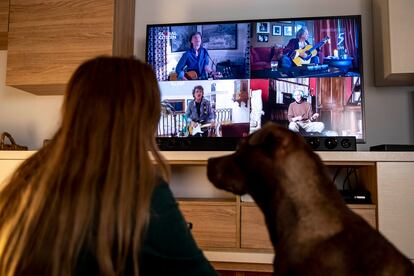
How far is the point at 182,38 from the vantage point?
2510 mm

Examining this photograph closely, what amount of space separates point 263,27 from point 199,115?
26.2 inches

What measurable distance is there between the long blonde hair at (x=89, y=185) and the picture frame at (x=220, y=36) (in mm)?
1619

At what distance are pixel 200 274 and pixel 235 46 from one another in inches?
A: 71.8

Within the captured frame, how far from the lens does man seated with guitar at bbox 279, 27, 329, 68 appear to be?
2348 millimetres

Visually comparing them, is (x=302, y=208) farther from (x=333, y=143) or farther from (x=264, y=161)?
(x=333, y=143)

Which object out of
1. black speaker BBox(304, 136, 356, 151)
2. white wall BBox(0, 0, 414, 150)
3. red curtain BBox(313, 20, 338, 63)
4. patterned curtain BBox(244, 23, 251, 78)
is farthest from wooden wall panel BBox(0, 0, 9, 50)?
black speaker BBox(304, 136, 356, 151)

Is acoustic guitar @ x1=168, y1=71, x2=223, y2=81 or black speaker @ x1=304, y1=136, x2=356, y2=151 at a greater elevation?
acoustic guitar @ x1=168, y1=71, x2=223, y2=81

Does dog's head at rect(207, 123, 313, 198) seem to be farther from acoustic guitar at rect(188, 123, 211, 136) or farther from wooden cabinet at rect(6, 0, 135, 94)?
wooden cabinet at rect(6, 0, 135, 94)

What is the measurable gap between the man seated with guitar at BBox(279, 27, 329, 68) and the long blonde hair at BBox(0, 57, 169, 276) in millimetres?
1619

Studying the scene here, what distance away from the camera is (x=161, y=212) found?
805 millimetres

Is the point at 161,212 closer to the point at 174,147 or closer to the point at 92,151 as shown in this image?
the point at 92,151

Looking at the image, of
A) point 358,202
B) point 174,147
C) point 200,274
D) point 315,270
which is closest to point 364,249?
point 315,270

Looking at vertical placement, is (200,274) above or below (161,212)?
below

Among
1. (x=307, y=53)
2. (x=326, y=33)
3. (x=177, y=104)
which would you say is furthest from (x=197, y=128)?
(x=326, y=33)
